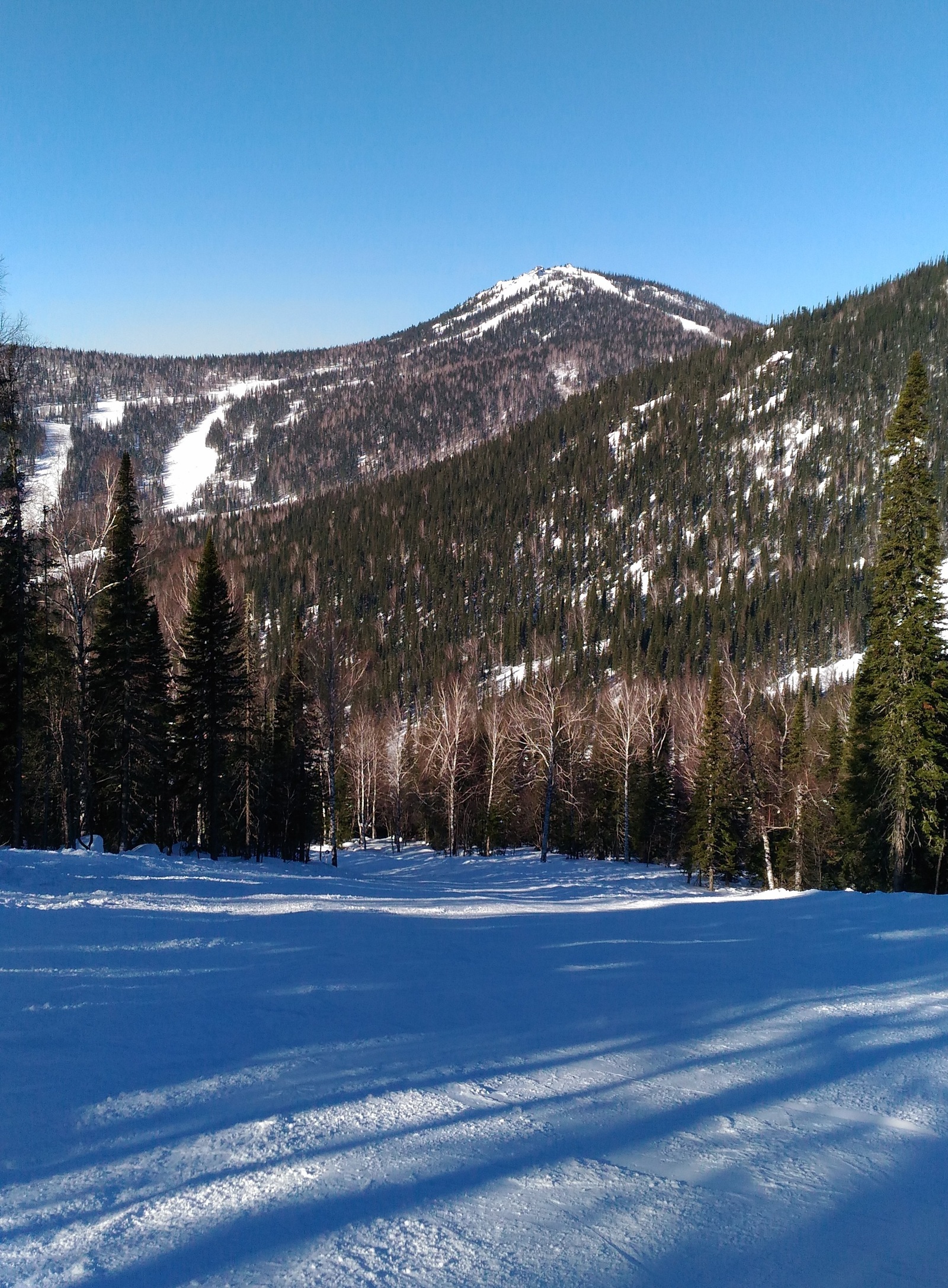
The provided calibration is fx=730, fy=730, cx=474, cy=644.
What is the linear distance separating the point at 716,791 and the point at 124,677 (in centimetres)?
2830

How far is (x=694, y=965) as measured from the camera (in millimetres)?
7715

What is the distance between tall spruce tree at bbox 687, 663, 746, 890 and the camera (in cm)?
3694

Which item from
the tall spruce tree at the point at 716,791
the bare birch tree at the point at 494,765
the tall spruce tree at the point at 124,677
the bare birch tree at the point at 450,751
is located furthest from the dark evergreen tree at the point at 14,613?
the tall spruce tree at the point at 716,791

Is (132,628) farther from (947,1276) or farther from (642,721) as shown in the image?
(642,721)

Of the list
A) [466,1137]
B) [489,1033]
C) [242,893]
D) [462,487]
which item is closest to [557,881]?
[242,893]

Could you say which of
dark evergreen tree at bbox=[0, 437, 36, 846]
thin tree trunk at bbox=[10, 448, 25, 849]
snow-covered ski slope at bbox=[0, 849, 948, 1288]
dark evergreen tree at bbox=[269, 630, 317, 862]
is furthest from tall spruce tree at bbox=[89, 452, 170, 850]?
snow-covered ski slope at bbox=[0, 849, 948, 1288]

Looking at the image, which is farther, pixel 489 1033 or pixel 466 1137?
pixel 489 1033

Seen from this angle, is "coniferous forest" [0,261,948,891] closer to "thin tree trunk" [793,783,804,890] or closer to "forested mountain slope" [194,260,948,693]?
"thin tree trunk" [793,783,804,890]

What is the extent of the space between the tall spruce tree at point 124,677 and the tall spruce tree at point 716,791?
26.0 meters

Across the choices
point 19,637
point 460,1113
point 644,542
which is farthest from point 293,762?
point 644,542

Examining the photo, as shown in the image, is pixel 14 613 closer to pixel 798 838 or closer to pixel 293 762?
pixel 293 762

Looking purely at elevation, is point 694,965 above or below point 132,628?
below

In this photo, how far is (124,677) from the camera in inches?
1033

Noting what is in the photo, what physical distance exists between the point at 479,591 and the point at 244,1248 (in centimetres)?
16110
